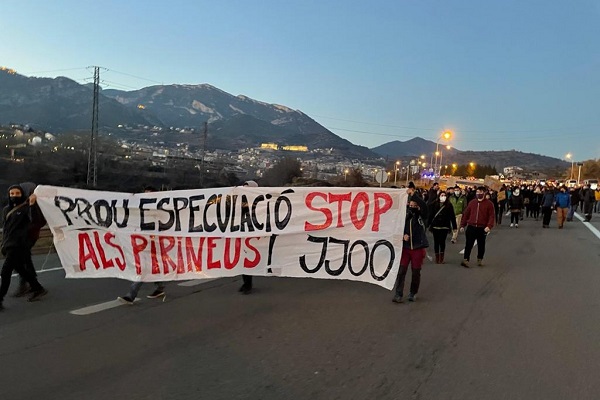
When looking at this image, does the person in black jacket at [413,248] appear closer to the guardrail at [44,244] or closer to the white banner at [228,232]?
the white banner at [228,232]

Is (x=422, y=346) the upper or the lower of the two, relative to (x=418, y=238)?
lower

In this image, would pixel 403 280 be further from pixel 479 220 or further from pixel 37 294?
pixel 37 294

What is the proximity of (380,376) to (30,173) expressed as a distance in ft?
177

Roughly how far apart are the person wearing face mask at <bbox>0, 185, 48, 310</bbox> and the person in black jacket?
18.0 feet

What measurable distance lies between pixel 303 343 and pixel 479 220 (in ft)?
23.7

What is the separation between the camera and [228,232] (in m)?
8.53

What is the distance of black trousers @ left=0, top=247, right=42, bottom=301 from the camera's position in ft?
23.9

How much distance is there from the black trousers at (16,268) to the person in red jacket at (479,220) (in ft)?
29.2

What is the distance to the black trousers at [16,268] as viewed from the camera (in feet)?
23.9

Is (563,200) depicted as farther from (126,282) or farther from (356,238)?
Result: (126,282)

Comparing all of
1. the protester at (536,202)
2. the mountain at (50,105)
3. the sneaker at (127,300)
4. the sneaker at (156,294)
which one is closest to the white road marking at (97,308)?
the sneaker at (127,300)

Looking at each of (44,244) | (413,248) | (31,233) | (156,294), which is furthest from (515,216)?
(31,233)

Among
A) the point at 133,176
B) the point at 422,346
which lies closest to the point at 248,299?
the point at 422,346

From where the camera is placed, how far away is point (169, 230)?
332 inches
